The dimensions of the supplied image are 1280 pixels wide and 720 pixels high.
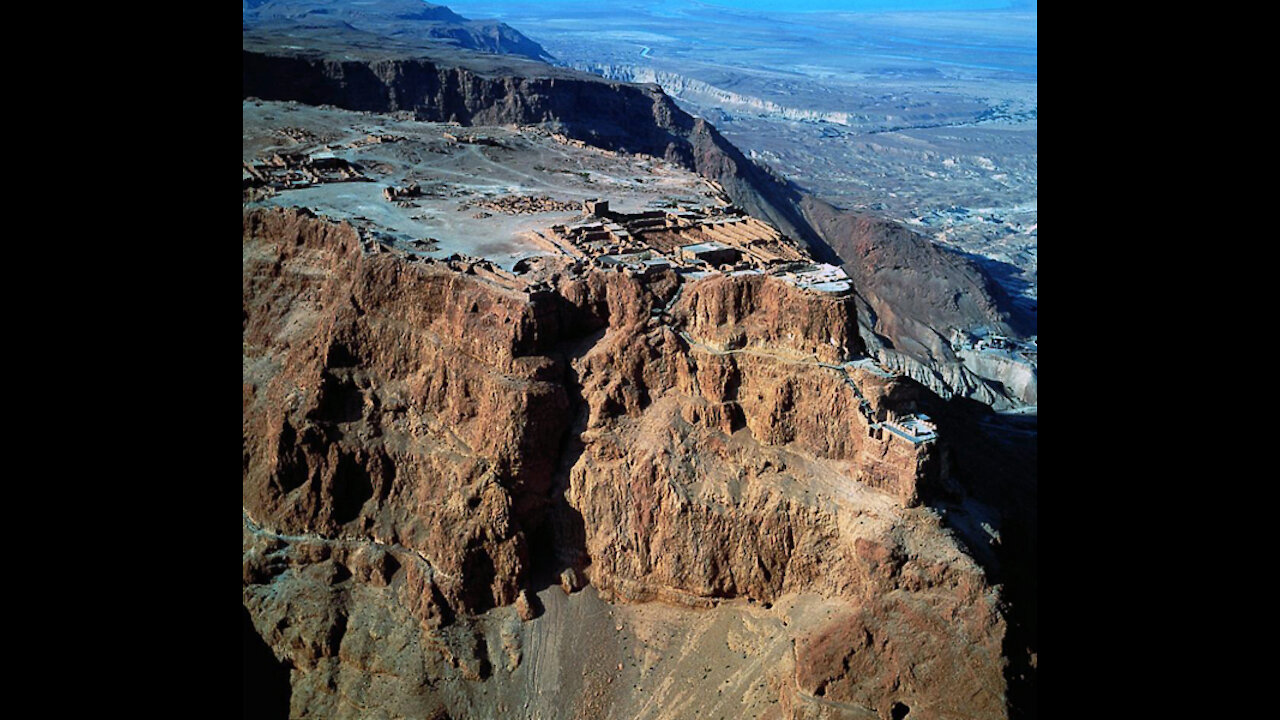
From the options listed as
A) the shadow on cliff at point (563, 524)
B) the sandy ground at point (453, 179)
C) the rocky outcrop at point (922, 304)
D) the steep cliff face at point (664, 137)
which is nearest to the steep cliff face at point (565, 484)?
the shadow on cliff at point (563, 524)

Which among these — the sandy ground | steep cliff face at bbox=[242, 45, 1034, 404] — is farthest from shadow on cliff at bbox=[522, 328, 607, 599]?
steep cliff face at bbox=[242, 45, 1034, 404]

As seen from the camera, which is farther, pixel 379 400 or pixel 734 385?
pixel 379 400

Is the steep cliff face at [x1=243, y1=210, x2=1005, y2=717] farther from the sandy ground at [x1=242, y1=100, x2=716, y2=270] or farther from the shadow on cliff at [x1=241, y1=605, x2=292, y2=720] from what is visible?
the sandy ground at [x1=242, y1=100, x2=716, y2=270]

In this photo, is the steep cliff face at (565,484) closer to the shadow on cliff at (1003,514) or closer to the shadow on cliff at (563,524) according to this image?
the shadow on cliff at (563,524)

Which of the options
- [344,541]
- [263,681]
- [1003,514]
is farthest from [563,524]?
[1003,514]

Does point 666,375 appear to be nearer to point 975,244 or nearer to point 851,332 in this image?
point 851,332

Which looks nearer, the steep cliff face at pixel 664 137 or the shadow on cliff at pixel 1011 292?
the steep cliff face at pixel 664 137

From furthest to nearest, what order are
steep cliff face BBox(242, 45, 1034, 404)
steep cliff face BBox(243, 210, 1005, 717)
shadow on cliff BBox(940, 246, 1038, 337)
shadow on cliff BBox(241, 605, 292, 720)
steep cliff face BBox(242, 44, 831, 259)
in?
steep cliff face BBox(242, 44, 831, 259)
shadow on cliff BBox(940, 246, 1038, 337)
steep cliff face BBox(242, 45, 1034, 404)
shadow on cliff BBox(241, 605, 292, 720)
steep cliff face BBox(243, 210, 1005, 717)
